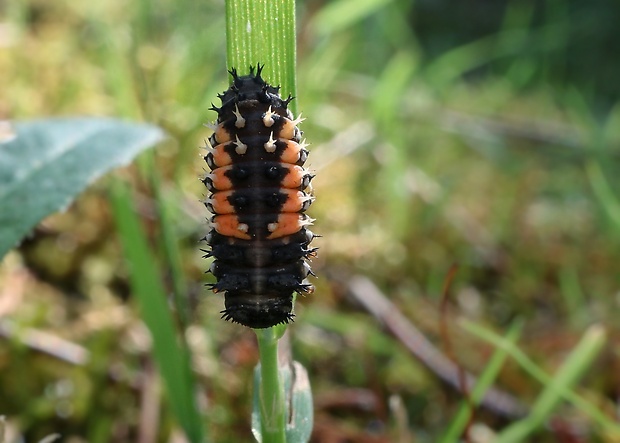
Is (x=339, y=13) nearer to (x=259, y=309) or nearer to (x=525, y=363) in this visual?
(x=525, y=363)

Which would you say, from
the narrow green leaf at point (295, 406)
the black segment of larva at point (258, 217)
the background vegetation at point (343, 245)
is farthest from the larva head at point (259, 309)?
the background vegetation at point (343, 245)

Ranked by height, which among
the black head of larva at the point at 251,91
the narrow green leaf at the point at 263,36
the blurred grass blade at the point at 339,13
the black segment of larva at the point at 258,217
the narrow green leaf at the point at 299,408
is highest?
the blurred grass blade at the point at 339,13

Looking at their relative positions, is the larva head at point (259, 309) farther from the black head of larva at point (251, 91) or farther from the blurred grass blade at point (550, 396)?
the blurred grass blade at point (550, 396)

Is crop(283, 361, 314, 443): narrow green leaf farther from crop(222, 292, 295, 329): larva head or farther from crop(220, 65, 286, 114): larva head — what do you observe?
crop(220, 65, 286, 114): larva head

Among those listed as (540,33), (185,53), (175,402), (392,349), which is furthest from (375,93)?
(175,402)

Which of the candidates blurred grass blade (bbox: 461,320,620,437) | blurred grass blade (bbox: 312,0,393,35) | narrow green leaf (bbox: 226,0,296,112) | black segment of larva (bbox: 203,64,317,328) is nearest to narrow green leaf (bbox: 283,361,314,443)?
black segment of larva (bbox: 203,64,317,328)

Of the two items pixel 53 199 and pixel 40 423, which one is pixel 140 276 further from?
pixel 40 423
